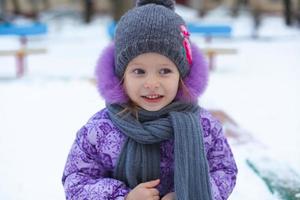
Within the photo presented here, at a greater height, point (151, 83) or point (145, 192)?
point (151, 83)

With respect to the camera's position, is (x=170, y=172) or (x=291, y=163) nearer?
(x=170, y=172)

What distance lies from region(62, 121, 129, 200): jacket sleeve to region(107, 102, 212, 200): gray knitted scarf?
6 cm

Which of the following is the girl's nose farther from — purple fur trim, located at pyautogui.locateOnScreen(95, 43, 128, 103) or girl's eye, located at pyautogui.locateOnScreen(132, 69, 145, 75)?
purple fur trim, located at pyautogui.locateOnScreen(95, 43, 128, 103)

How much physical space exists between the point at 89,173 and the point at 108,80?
0.38 meters

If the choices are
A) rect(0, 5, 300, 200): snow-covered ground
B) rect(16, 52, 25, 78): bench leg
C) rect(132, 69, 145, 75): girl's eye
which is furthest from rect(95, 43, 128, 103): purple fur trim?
rect(16, 52, 25, 78): bench leg

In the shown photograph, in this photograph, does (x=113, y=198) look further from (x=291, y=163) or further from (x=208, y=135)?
(x=291, y=163)

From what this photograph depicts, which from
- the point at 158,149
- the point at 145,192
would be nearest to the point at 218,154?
the point at 158,149

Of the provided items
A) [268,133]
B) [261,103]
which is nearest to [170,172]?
[268,133]

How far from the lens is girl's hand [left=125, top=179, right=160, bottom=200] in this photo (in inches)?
73.0

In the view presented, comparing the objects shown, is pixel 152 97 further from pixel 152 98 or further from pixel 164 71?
pixel 164 71

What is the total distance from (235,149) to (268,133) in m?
0.75

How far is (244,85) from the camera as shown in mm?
7496

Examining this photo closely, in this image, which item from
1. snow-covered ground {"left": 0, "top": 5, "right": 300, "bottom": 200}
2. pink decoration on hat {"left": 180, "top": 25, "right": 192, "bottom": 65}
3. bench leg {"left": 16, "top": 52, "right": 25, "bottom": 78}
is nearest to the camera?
pink decoration on hat {"left": 180, "top": 25, "right": 192, "bottom": 65}

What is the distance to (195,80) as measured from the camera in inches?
80.0
